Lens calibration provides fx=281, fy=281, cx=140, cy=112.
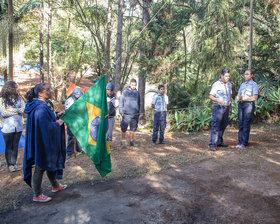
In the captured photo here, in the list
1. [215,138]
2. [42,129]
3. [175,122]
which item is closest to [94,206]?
[42,129]

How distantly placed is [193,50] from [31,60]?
15759mm

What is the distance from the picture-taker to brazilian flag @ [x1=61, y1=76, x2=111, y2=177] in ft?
14.4

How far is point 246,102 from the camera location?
652 centimetres

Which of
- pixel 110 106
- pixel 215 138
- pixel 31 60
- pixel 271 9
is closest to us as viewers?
pixel 215 138

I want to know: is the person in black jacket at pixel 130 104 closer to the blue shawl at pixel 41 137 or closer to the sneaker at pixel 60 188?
the sneaker at pixel 60 188

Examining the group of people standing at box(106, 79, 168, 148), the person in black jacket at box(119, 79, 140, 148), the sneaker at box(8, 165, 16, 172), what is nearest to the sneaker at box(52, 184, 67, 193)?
the sneaker at box(8, 165, 16, 172)

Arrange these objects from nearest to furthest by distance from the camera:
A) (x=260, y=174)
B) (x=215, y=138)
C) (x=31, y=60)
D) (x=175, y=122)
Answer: (x=260, y=174) → (x=215, y=138) → (x=175, y=122) → (x=31, y=60)

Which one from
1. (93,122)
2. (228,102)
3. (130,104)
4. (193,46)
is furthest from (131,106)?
(193,46)

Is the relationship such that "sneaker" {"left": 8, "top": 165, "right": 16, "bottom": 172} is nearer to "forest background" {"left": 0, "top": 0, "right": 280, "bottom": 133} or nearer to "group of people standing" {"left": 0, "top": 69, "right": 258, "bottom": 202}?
"group of people standing" {"left": 0, "top": 69, "right": 258, "bottom": 202}

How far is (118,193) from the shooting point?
172 inches

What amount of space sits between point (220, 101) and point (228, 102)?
0.28 meters

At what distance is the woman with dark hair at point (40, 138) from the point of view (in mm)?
3904

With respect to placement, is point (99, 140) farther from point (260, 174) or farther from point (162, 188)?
point (260, 174)

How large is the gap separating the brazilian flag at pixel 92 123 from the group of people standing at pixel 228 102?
292cm
